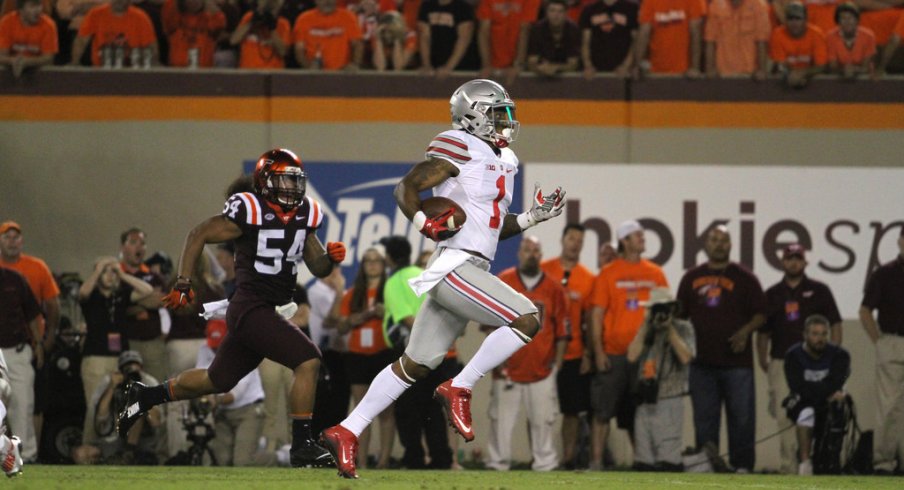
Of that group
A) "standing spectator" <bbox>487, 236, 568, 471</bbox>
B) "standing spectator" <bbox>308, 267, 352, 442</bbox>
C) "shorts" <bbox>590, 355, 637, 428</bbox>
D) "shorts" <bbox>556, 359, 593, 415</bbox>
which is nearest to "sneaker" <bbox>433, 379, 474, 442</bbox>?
"standing spectator" <bbox>487, 236, 568, 471</bbox>

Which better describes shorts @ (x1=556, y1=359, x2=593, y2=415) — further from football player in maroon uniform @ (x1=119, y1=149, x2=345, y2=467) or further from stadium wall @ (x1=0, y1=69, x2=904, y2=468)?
football player in maroon uniform @ (x1=119, y1=149, x2=345, y2=467)

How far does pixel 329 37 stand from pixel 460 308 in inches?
243

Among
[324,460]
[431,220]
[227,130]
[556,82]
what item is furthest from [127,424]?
[556,82]

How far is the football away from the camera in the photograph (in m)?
8.38

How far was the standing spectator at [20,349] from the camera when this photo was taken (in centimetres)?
1210

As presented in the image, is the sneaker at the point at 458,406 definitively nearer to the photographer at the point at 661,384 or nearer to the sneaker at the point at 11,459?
the sneaker at the point at 11,459

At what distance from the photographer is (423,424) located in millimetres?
12477

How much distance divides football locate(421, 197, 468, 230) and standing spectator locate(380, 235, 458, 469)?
3.73 metres

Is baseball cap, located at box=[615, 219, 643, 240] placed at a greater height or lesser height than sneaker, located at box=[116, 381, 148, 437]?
greater

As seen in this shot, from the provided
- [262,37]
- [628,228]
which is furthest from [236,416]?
[262,37]

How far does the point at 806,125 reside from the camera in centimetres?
1414

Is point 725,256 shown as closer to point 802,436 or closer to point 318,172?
point 802,436

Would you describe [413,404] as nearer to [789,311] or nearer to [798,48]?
→ [789,311]

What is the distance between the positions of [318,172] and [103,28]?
2.22 m
